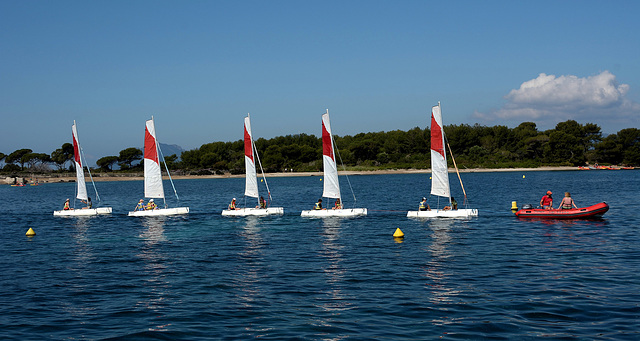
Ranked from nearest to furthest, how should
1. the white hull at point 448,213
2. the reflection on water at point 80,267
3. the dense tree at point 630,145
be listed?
the reflection on water at point 80,267, the white hull at point 448,213, the dense tree at point 630,145

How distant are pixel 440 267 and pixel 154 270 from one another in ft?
45.4

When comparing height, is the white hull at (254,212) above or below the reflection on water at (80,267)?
above

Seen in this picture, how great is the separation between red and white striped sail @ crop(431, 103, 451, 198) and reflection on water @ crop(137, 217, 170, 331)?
21372mm

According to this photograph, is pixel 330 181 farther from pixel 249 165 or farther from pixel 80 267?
pixel 80 267

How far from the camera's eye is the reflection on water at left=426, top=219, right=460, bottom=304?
19728 millimetres

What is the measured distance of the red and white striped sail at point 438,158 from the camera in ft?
138

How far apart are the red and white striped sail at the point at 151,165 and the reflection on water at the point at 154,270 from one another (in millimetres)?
8075

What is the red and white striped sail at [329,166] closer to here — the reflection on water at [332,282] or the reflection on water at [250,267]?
the reflection on water at [250,267]

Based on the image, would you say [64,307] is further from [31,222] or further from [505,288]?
[31,222]

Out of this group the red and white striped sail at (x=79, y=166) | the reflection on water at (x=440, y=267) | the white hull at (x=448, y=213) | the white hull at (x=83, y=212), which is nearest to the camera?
the reflection on water at (x=440, y=267)

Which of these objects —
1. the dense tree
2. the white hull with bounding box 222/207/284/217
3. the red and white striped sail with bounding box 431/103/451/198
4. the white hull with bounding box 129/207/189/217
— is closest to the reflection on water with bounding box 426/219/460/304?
the red and white striped sail with bounding box 431/103/451/198

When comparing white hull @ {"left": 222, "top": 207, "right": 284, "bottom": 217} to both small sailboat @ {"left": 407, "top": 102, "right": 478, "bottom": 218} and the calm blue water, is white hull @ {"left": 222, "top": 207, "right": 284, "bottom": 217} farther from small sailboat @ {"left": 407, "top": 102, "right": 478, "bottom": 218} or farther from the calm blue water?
small sailboat @ {"left": 407, "top": 102, "right": 478, "bottom": 218}

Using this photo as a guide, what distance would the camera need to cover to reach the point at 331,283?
72.5 ft

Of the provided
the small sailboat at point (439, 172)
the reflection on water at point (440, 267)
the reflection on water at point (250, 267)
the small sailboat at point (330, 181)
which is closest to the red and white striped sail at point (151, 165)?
the reflection on water at point (250, 267)
